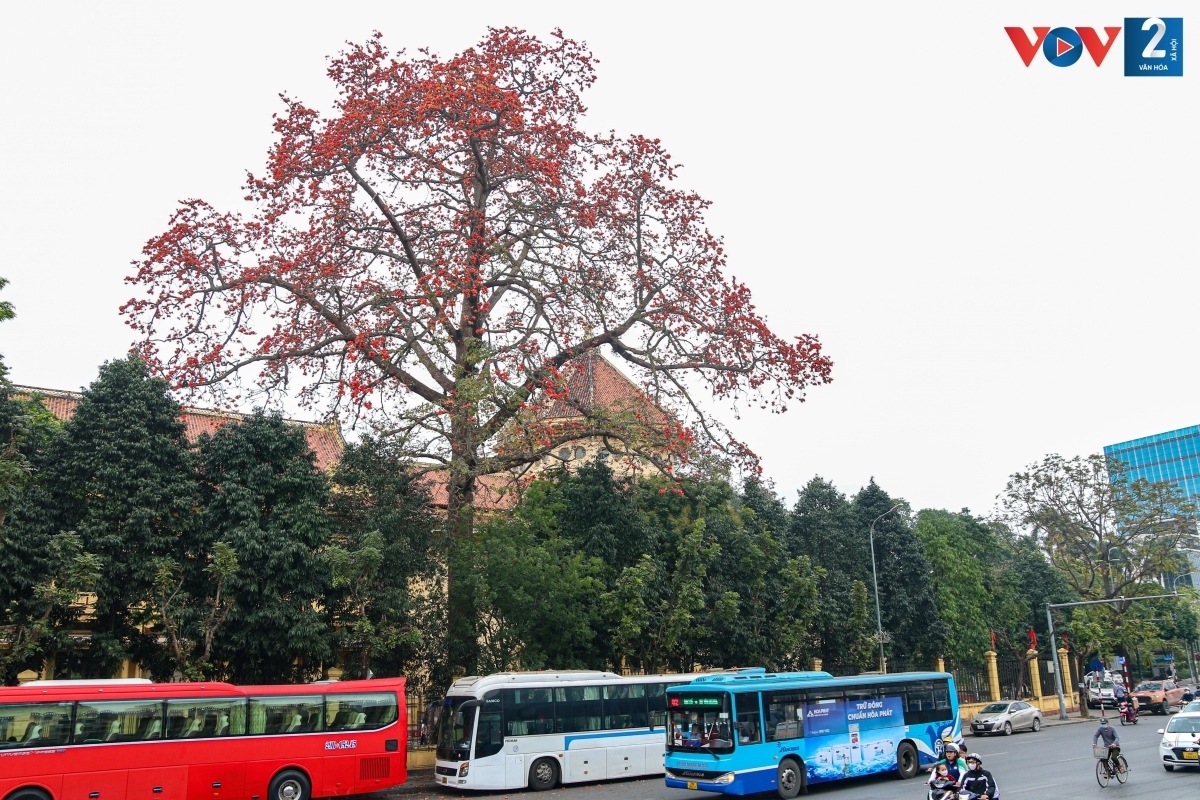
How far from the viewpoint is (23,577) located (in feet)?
58.4

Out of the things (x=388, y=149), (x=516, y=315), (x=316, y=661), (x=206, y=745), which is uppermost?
(x=388, y=149)

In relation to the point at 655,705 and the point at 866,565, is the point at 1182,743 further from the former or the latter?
the point at 866,565

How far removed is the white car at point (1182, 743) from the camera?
62.5ft

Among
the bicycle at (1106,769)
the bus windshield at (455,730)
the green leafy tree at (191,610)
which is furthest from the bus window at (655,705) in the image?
the green leafy tree at (191,610)

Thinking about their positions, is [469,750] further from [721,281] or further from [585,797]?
[721,281]

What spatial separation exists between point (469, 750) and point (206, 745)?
5.32 metres

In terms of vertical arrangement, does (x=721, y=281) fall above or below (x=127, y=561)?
above

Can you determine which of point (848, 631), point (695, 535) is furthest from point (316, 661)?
point (848, 631)

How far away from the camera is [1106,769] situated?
17.6 meters

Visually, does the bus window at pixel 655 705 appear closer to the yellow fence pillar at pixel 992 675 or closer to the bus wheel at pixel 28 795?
the bus wheel at pixel 28 795

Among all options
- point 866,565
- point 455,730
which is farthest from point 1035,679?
point 455,730

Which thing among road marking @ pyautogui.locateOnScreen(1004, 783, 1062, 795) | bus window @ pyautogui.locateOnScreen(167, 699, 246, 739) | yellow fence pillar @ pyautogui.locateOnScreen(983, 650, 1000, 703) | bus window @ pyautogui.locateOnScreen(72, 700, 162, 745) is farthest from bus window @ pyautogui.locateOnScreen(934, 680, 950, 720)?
yellow fence pillar @ pyautogui.locateOnScreen(983, 650, 1000, 703)

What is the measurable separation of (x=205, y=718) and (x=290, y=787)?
221 cm

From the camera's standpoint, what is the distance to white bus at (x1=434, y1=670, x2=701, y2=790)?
19.5 meters
